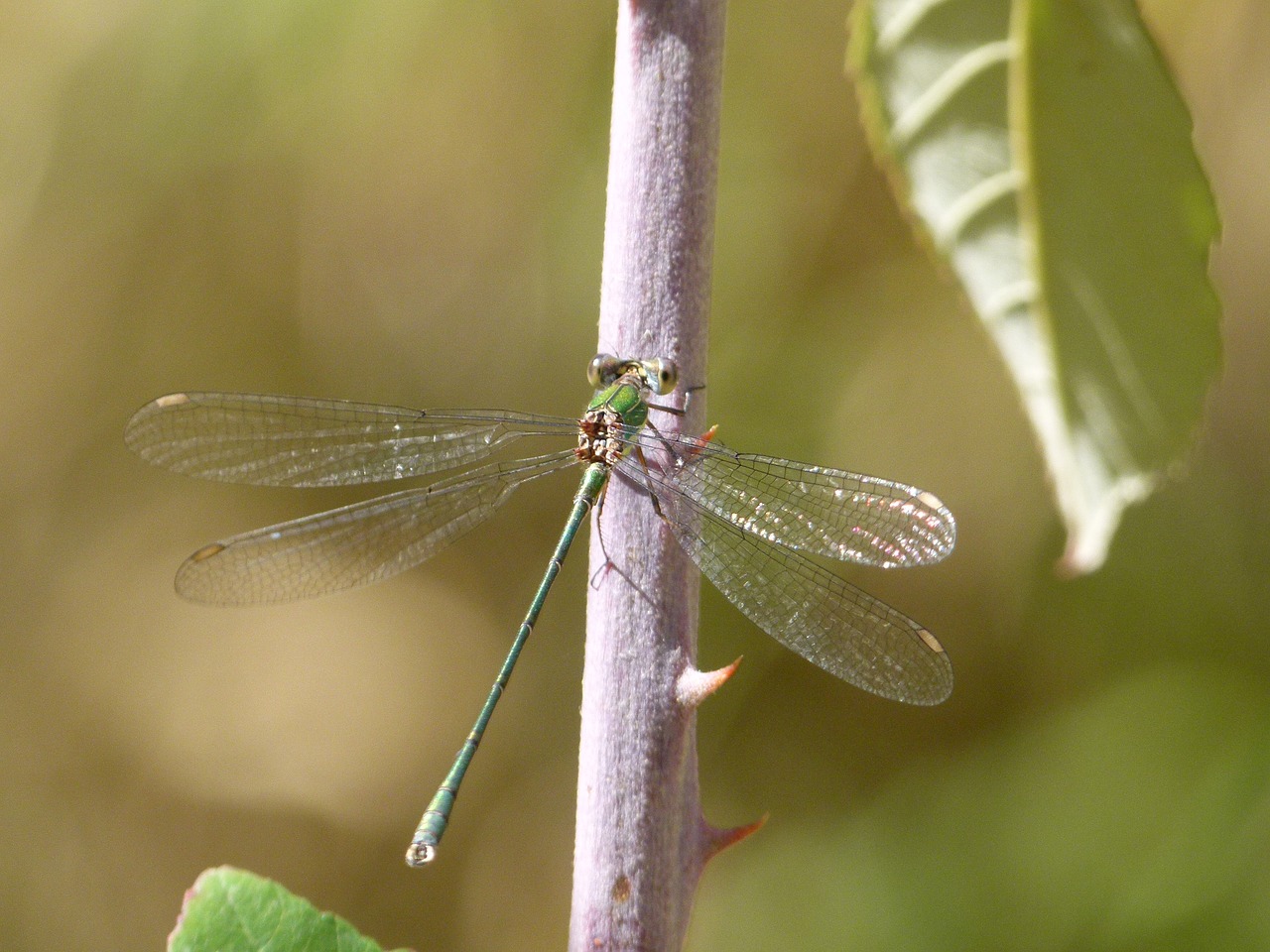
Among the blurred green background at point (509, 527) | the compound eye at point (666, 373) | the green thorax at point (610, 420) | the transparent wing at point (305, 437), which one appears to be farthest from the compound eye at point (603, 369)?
the blurred green background at point (509, 527)

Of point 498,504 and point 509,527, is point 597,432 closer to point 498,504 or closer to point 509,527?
point 498,504

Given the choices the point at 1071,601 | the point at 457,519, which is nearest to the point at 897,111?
the point at 457,519

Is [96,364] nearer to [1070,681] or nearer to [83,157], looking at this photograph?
[83,157]

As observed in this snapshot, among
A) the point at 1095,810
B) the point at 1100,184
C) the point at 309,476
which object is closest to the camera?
the point at 1100,184

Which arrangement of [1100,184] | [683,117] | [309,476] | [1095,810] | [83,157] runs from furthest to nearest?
[83,157] < [1095,810] < [309,476] < [683,117] < [1100,184]

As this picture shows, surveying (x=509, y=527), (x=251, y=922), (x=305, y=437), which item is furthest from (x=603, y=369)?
(x=509, y=527)

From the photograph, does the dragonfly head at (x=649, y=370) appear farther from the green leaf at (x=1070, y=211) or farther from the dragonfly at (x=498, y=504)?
the green leaf at (x=1070, y=211)

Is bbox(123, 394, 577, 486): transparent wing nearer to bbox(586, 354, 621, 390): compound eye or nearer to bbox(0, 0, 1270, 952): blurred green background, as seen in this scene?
bbox(586, 354, 621, 390): compound eye
